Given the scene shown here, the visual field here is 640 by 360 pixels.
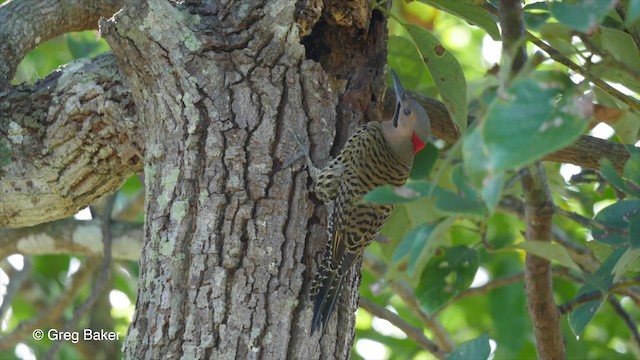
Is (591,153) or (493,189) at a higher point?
(591,153)

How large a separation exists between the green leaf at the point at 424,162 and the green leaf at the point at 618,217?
1867 mm

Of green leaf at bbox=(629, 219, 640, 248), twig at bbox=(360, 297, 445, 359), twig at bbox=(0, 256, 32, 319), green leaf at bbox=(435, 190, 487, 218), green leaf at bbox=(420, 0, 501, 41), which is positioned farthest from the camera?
twig at bbox=(0, 256, 32, 319)

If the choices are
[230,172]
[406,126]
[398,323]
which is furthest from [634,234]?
[398,323]

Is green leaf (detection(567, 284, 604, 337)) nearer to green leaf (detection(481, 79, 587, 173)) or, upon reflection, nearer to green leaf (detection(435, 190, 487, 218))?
green leaf (detection(435, 190, 487, 218))

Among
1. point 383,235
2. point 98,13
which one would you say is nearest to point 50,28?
point 98,13

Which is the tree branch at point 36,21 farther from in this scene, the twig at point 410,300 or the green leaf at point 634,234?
the green leaf at point 634,234

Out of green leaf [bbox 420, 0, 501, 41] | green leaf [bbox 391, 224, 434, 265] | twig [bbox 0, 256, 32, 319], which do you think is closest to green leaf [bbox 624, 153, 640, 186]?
green leaf [bbox 391, 224, 434, 265]

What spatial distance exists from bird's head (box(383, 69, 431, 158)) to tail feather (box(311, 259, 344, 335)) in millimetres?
879

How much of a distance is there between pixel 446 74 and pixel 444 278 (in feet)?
3.43

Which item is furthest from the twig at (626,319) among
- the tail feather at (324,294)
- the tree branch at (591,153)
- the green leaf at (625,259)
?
the green leaf at (625,259)

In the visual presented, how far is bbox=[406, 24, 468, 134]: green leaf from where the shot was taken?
8.45ft

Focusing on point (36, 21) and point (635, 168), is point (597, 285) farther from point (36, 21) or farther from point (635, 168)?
point (36, 21)

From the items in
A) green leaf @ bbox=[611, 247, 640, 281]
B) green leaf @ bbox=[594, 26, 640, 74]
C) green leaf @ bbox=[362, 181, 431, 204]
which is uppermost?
green leaf @ bbox=[594, 26, 640, 74]

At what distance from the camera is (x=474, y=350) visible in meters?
1.92
